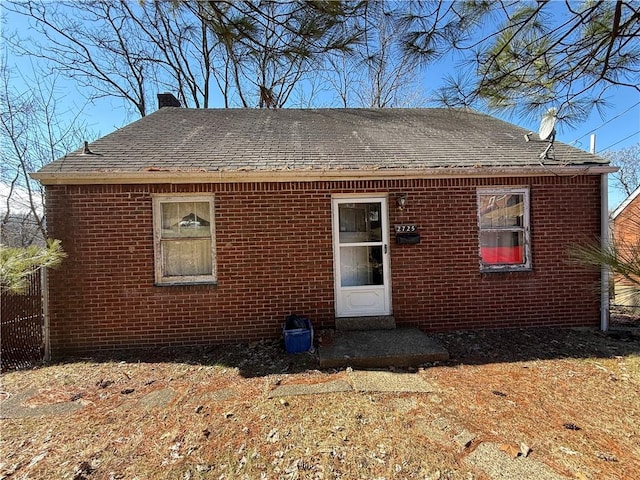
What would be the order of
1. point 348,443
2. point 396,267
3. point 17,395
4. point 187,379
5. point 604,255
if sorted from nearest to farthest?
1. point 604,255
2. point 348,443
3. point 17,395
4. point 187,379
5. point 396,267

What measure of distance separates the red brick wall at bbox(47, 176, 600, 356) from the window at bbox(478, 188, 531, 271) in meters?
0.17

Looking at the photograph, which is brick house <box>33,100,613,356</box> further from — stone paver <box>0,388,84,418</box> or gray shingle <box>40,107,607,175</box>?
stone paver <box>0,388,84,418</box>

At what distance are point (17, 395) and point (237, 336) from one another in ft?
9.15

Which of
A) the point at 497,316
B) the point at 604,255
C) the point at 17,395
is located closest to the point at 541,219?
the point at 497,316

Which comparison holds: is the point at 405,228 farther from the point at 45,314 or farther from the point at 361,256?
the point at 45,314

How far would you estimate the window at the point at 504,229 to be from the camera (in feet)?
19.6

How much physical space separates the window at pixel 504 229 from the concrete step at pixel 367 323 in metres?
2.01

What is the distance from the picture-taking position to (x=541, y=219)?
19.5ft

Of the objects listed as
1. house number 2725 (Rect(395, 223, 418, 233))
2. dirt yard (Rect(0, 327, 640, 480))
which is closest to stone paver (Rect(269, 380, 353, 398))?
dirt yard (Rect(0, 327, 640, 480))

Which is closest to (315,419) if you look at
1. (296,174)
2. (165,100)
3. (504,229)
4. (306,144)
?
(296,174)

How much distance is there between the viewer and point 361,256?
5973 mm

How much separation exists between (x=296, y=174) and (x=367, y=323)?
9.38ft

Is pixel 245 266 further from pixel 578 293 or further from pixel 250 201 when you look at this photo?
pixel 578 293

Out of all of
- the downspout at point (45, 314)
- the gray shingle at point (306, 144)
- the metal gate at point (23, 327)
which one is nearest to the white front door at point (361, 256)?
the gray shingle at point (306, 144)
